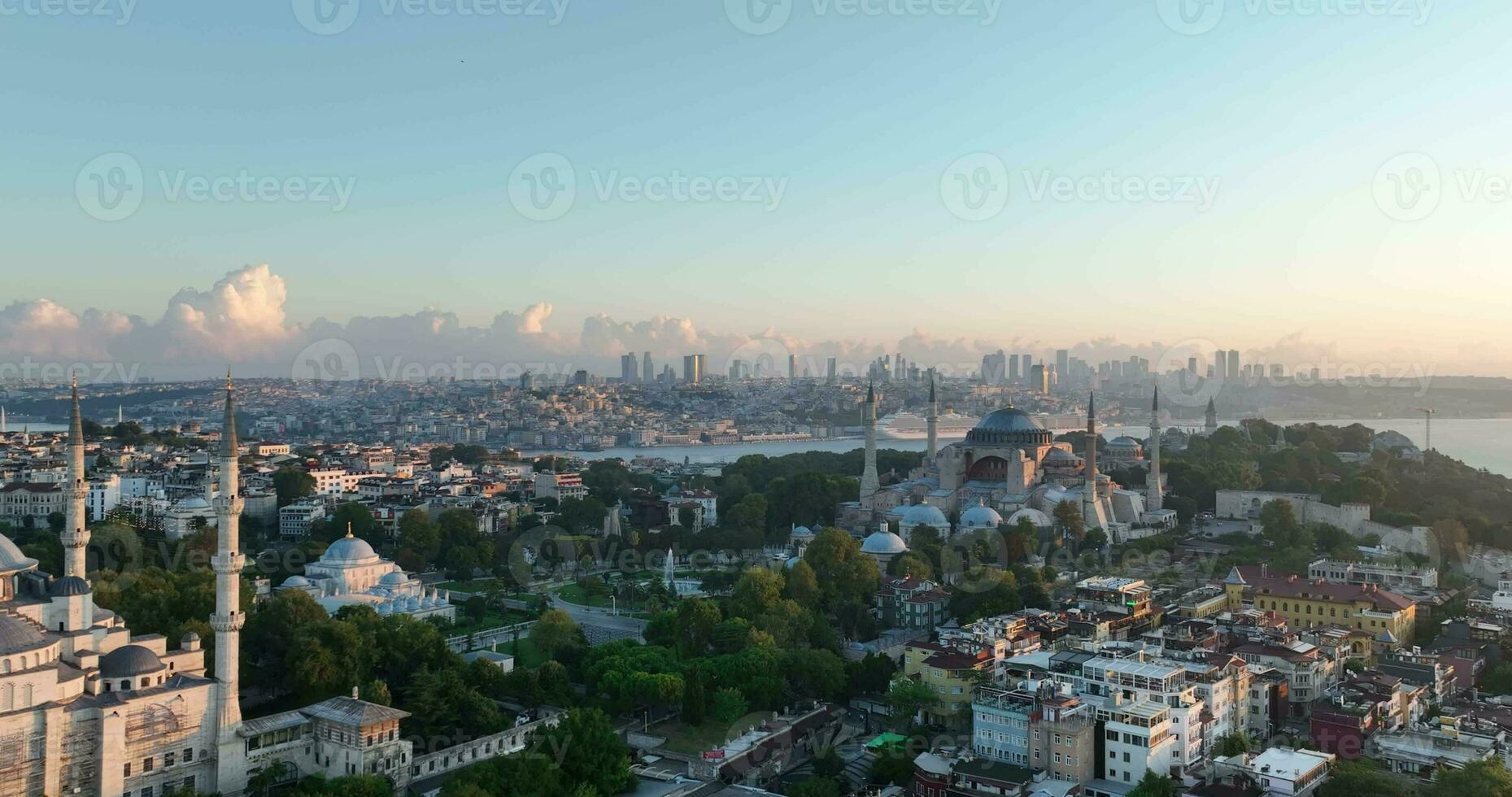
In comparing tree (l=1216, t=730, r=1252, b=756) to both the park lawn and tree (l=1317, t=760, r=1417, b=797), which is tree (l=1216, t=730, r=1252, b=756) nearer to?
tree (l=1317, t=760, r=1417, b=797)

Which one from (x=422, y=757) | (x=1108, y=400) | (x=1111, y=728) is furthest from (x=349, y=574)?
(x=1108, y=400)

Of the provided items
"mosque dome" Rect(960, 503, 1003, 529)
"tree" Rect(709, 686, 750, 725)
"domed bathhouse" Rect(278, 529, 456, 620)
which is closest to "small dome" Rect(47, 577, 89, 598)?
"domed bathhouse" Rect(278, 529, 456, 620)

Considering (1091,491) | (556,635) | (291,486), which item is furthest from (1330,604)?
(291,486)

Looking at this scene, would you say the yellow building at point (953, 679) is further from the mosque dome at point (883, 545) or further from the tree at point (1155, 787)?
the mosque dome at point (883, 545)

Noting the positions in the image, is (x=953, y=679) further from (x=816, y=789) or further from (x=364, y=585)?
(x=364, y=585)

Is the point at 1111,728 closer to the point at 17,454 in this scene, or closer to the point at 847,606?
the point at 847,606
